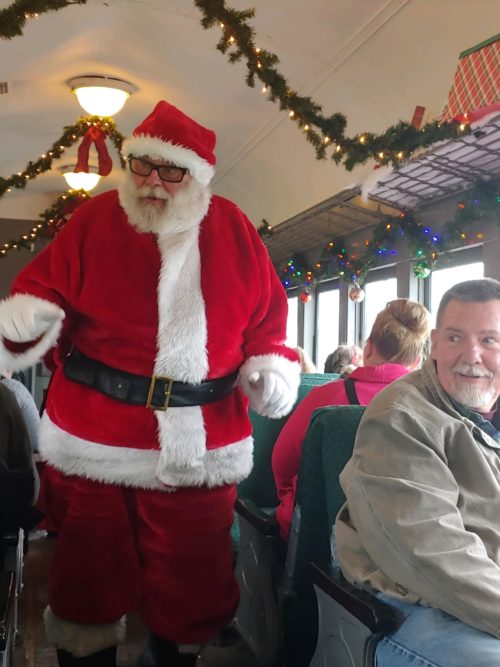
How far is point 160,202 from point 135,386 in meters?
0.52

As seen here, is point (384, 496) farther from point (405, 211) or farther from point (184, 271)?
point (405, 211)

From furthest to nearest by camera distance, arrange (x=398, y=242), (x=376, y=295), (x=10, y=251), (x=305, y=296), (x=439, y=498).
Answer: (x=10, y=251) → (x=305, y=296) → (x=376, y=295) → (x=398, y=242) → (x=439, y=498)

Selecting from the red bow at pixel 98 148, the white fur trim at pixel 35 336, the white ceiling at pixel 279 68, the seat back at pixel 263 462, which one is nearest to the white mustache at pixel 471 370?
the white fur trim at pixel 35 336

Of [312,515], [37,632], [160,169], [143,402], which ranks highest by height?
[160,169]

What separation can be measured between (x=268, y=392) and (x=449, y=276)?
366cm

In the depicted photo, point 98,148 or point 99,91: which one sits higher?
point 99,91

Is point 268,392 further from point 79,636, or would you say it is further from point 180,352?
point 79,636

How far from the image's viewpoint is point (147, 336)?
1907 mm

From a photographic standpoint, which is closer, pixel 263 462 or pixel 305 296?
pixel 263 462

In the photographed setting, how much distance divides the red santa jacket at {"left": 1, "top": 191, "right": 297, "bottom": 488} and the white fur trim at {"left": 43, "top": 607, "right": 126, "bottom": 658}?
0.39m

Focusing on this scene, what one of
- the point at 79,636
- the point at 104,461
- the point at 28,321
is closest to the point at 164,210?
the point at 28,321

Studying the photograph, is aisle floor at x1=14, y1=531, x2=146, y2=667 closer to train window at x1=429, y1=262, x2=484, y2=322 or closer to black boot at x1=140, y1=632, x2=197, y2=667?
black boot at x1=140, y1=632, x2=197, y2=667

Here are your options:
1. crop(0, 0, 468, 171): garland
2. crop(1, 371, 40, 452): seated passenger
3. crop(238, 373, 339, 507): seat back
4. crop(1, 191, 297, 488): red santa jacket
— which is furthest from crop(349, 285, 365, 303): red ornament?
crop(1, 191, 297, 488): red santa jacket

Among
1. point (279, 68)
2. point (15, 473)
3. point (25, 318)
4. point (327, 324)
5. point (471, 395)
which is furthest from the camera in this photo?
point (327, 324)
